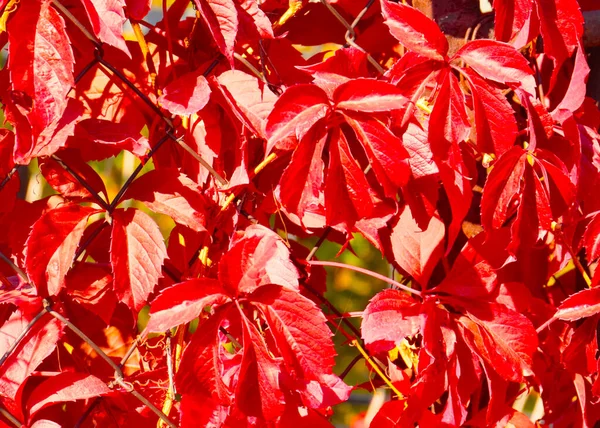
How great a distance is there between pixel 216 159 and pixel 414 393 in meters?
0.38

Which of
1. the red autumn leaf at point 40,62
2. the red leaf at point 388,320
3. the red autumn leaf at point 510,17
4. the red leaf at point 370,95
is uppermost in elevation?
the red autumn leaf at point 40,62

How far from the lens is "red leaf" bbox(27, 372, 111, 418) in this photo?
0.83 metres

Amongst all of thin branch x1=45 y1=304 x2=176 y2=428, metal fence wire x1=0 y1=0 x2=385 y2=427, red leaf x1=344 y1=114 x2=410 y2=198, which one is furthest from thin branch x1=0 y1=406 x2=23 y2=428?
red leaf x1=344 y1=114 x2=410 y2=198

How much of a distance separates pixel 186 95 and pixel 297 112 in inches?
5.6

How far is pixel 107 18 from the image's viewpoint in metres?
0.73

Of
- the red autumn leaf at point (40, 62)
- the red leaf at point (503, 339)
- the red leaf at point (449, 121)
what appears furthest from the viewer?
the red leaf at point (503, 339)

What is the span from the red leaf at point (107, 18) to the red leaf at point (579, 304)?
24.5 inches

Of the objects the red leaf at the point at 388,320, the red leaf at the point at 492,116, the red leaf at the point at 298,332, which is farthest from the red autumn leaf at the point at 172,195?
the red leaf at the point at 492,116

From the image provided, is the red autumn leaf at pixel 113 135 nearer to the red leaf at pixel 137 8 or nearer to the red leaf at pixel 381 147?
the red leaf at pixel 137 8

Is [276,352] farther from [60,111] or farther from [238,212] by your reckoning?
[60,111]

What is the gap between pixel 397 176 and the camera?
807mm

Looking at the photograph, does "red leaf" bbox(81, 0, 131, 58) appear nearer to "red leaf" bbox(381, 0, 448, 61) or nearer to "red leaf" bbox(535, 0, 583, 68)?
"red leaf" bbox(381, 0, 448, 61)

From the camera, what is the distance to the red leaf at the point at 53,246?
787 mm

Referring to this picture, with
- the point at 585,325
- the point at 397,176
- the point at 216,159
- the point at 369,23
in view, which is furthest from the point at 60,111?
the point at 585,325
